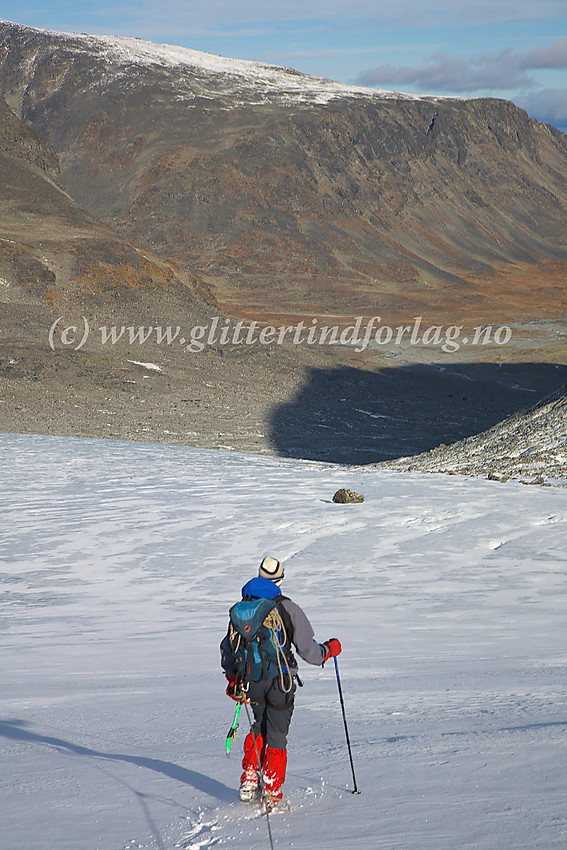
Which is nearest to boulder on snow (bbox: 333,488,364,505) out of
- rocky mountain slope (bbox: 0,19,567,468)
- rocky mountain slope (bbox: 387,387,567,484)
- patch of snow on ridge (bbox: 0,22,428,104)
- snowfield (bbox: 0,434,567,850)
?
snowfield (bbox: 0,434,567,850)

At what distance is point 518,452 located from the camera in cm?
1636

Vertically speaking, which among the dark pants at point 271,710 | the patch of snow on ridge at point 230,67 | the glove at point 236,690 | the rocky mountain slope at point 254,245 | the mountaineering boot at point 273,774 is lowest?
the mountaineering boot at point 273,774

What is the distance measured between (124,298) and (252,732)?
36.1 meters

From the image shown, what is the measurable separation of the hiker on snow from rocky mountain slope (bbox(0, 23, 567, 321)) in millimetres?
58945

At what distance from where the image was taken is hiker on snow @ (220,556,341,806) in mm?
3594

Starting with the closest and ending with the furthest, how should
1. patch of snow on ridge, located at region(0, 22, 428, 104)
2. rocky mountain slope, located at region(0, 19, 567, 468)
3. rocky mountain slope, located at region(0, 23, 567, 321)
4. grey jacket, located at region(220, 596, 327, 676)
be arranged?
grey jacket, located at region(220, 596, 327, 676) → rocky mountain slope, located at region(0, 19, 567, 468) → rocky mountain slope, located at region(0, 23, 567, 321) → patch of snow on ridge, located at region(0, 22, 428, 104)

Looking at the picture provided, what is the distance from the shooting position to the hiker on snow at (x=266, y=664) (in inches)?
141

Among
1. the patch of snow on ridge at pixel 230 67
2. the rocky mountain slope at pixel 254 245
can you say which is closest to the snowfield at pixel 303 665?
the rocky mountain slope at pixel 254 245

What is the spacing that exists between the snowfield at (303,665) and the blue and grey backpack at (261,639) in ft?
1.91

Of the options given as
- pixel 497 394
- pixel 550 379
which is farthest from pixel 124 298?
pixel 550 379

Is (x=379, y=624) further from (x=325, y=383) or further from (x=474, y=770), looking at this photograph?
(x=325, y=383)

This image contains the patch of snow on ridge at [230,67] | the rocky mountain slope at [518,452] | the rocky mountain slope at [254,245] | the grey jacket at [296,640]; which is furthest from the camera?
the patch of snow on ridge at [230,67]

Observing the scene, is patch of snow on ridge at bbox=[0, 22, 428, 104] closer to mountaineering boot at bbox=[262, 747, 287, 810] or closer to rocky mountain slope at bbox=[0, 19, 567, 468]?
rocky mountain slope at bbox=[0, 19, 567, 468]

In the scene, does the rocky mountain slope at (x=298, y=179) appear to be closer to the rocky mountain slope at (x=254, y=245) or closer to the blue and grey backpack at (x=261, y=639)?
the rocky mountain slope at (x=254, y=245)
